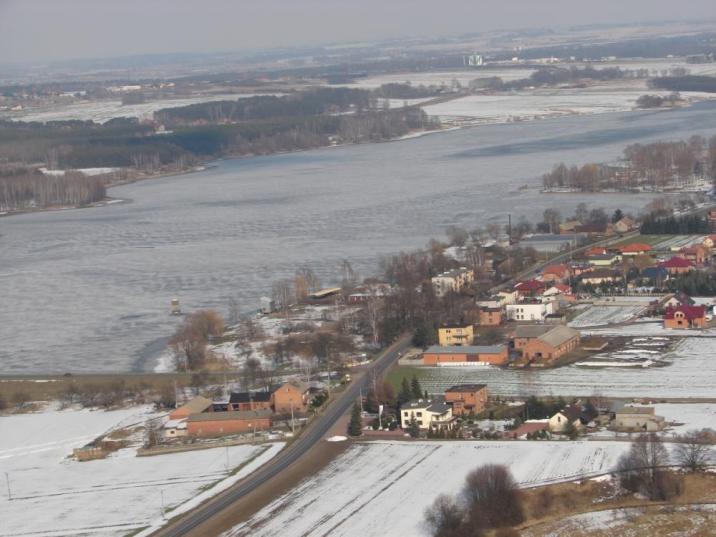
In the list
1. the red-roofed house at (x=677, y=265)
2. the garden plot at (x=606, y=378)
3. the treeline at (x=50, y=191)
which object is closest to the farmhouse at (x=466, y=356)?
the garden plot at (x=606, y=378)

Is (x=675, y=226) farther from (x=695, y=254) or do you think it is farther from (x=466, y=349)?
(x=466, y=349)

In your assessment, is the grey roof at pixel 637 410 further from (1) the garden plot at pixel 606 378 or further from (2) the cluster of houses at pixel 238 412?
(2) the cluster of houses at pixel 238 412

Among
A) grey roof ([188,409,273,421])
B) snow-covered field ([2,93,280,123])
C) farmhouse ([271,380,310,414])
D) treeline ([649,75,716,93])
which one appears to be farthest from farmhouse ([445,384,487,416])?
snow-covered field ([2,93,280,123])

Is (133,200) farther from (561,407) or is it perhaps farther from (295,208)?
(561,407)

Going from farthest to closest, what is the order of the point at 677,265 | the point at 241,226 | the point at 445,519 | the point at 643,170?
the point at 643,170 < the point at 241,226 < the point at 677,265 < the point at 445,519

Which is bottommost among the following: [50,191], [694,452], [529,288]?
[50,191]

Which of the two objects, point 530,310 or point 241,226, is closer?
point 530,310

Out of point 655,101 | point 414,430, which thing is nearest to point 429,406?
point 414,430

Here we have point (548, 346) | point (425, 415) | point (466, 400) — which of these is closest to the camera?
point (425, 415)
